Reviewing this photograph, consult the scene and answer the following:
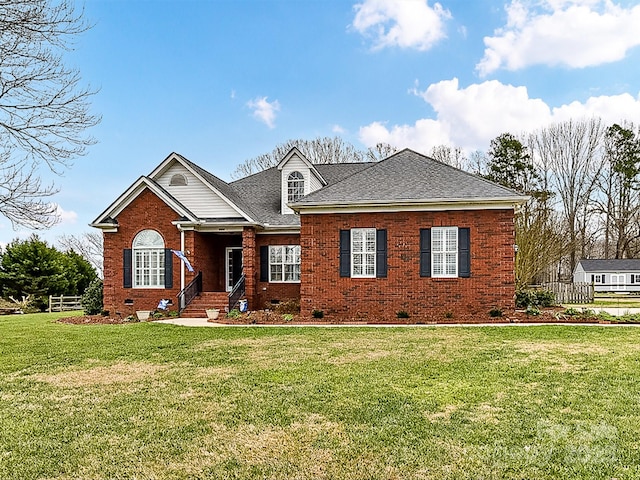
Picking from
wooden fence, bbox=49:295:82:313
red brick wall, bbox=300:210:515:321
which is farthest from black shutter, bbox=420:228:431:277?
wooden fence, bbox=49:295:82:313

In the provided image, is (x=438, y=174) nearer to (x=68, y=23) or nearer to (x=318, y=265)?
(x=318, y=265)

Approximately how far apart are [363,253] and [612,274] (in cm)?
3890

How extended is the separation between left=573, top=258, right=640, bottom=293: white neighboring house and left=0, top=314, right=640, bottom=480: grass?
3957 centimetres

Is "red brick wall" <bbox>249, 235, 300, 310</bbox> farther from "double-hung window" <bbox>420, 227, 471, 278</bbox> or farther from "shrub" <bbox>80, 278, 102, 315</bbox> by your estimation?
"shrub" <bbox>80, 278, 102, 315</bbox>

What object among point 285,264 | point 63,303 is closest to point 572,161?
point 285,264

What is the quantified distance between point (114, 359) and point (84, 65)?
7.22 meters

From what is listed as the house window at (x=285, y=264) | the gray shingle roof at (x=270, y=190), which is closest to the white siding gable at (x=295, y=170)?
the gray shingle roof at (x=270, y=190)

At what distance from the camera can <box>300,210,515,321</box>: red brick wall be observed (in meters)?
15.2

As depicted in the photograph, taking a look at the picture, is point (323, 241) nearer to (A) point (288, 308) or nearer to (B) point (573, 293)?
(A) point (288, 308)

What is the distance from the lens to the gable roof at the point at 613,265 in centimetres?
4422

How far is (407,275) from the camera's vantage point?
15695 mm

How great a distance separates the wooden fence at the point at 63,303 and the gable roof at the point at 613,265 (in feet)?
137

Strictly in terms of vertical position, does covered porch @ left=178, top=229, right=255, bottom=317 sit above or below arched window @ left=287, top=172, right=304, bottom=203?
below

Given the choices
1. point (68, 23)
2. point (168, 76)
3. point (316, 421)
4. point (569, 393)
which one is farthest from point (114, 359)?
point (168, 76)
